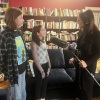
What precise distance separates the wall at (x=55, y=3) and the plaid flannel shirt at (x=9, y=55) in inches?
135

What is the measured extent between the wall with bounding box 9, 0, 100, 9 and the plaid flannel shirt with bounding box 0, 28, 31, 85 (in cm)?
344

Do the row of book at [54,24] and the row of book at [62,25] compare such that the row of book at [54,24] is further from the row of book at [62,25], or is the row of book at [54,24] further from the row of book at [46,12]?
the row of book at [46,12]

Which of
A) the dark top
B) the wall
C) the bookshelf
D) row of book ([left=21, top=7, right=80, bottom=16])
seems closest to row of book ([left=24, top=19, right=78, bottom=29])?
the bookshelf

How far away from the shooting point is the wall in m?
5.15

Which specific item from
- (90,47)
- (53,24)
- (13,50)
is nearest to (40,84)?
(13,50)

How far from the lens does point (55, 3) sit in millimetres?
5301

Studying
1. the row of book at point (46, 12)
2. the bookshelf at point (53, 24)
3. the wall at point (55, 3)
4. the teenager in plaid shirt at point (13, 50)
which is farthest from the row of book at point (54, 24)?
the teenager in plaid shirt at point (13, 50)

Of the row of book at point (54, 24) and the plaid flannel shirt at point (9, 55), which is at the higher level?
the row of book at point (54, 24)

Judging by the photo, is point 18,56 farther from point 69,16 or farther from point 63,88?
point 69,16

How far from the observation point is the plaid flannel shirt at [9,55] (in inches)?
74.0

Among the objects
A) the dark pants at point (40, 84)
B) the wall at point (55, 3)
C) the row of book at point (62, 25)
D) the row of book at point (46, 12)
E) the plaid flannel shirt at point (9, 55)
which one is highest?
the wall at point (55, 3)

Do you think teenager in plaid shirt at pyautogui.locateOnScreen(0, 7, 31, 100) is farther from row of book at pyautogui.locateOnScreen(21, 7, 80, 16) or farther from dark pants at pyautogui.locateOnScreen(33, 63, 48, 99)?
row of book at pyautogui.locateOnScreen(21, 7, 80, 16)

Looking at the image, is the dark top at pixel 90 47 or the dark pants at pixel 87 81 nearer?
the dark top at pixel 90 47

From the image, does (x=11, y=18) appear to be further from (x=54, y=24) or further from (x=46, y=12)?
(x=54, y=24)
